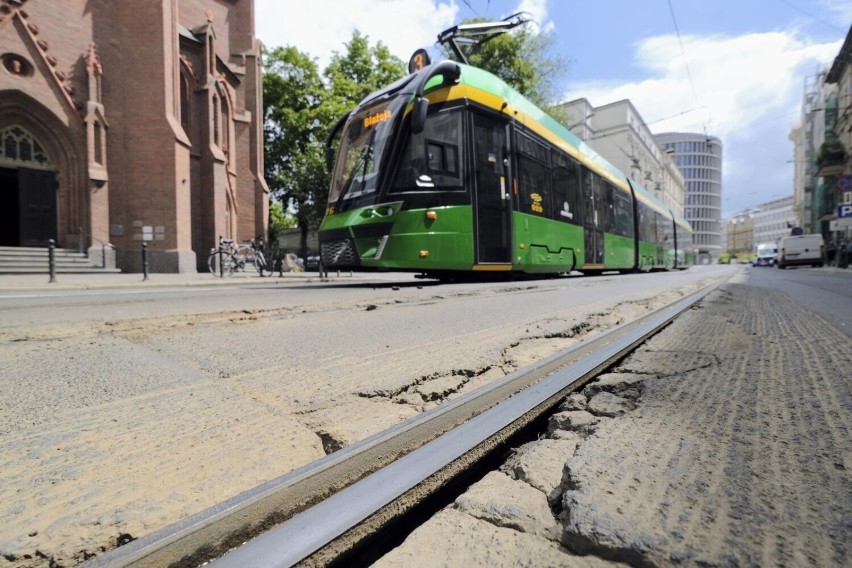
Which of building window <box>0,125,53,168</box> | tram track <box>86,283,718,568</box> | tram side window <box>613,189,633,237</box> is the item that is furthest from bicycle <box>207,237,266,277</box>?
tram track <box>86,283,718,568</box>

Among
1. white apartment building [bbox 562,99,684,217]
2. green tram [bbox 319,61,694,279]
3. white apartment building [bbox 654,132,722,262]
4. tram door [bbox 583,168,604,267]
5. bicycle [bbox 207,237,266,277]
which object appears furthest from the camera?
white apartment building [bbox 654,132,722,262]

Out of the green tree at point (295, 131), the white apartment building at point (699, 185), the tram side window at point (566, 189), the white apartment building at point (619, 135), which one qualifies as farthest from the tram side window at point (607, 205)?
the white apartment building at point (699, 185)

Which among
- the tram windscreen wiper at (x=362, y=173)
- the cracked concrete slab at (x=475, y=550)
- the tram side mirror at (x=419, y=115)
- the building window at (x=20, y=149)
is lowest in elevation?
the cracked concrete slab at (x=475, y=550)

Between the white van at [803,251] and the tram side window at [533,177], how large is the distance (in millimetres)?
33268

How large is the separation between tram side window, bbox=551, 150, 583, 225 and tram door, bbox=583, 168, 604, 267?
0.52 metres

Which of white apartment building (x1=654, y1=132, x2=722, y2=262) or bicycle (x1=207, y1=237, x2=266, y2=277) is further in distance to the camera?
white apartment building (x1=654, y1=132, x2=722, y2=262)

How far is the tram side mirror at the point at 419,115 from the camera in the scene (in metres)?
6.92

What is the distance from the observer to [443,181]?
24.5ft

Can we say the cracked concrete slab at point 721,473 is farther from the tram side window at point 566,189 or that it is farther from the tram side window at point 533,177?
the tram side window at point 566,189

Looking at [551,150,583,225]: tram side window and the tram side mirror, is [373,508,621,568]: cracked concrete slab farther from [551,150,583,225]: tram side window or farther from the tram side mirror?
[551,150,583,225]: tram side window

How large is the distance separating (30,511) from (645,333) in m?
3.09

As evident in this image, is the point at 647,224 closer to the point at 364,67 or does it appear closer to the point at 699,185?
the point at 364,67

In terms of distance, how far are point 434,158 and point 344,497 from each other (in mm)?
6969

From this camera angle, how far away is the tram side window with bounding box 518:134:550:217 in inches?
355
